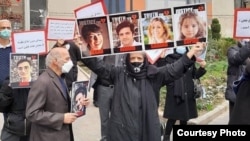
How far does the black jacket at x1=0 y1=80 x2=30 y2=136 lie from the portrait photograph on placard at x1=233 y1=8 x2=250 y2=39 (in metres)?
2.33

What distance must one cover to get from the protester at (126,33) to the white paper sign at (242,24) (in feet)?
4.01

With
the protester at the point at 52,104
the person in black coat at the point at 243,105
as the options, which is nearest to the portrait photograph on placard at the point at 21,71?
the protester at the point at 52,104

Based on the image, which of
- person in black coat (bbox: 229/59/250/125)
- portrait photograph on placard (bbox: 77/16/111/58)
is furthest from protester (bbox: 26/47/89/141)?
person in black coat (bbox: 229/59/250/125)

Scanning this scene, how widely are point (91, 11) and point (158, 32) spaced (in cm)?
73

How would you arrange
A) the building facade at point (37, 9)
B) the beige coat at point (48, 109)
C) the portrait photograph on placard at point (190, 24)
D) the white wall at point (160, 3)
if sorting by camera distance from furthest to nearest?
the white wall at point (160, 3)
the building facade at point (37, 9)
the portrait photograph on placard at point (190, 24)
the beige coat at point (48, 109)

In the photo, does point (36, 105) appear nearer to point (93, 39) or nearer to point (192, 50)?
point (93, 39)

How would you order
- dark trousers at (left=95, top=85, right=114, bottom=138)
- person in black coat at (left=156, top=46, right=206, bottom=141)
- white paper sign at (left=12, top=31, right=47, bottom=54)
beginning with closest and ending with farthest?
white paper sign at (left=12, top=31, right=47, bottom=54) < dark trousers at (left=95, top=85, right=114, bottom=138) < person in black coat at (left=156, top=46, right=206, bottom=141)

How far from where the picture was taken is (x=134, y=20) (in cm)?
409

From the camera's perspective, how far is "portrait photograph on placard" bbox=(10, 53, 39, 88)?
14.3 feet

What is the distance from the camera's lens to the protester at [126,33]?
161 inches

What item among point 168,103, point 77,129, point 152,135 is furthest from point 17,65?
point 77,129

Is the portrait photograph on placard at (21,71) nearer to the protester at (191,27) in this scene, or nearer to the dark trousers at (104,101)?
the protester at (191,27)

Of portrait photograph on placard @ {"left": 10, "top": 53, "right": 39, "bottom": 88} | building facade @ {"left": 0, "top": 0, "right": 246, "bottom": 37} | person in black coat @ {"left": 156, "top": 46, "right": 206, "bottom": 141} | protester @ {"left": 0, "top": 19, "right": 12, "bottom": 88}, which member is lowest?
person in black coat @ {"left": 156, "top": 46, "right": 206, "bottom": 141}

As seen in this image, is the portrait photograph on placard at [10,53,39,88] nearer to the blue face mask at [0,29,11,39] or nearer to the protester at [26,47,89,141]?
the protester at [26,47,89,141]
